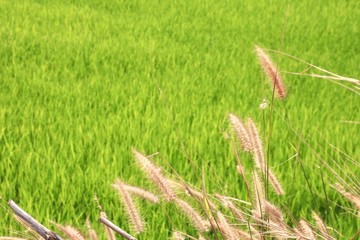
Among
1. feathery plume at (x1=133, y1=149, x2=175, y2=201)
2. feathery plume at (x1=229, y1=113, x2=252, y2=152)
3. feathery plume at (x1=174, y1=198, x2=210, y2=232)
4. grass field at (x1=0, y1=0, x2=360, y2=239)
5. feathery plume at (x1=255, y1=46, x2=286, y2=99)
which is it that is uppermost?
feathery plume at (x1=255, y1=46, x2=286, y2=99)

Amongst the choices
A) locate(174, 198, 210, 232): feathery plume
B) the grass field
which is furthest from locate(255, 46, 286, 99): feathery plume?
locate(174, 198, 210, 232): feathery plume

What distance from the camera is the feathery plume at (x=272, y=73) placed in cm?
99

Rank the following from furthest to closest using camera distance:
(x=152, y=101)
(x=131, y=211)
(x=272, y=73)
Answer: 1. (x=152, y=101)
2. (x=272, y=73)
3. (x=131, y=211)

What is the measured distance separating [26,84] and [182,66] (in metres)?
1.08

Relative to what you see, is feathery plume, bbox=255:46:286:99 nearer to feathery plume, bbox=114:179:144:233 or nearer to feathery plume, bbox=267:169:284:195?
feathery plume, bbox=267:169:284:195

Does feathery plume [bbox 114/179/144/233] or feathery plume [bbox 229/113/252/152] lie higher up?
feathery plume [bbox 229/113/252/152]

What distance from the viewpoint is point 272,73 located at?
3.26ft

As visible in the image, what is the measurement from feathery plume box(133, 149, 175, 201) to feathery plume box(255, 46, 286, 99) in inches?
10.4

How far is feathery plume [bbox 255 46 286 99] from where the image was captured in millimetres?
988

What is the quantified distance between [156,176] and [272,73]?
Answer: 0.29m

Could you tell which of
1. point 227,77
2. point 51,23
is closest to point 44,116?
point 227,77

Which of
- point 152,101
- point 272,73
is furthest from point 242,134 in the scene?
point 152,101

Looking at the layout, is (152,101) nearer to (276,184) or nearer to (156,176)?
(276,184)

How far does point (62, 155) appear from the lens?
7.47 feet
